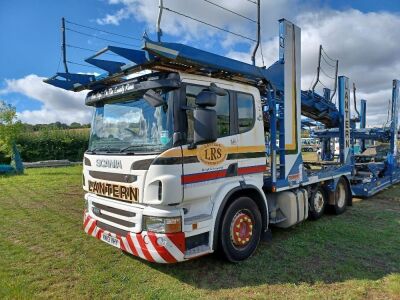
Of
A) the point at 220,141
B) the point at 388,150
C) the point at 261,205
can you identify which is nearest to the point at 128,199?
the point at 220,141

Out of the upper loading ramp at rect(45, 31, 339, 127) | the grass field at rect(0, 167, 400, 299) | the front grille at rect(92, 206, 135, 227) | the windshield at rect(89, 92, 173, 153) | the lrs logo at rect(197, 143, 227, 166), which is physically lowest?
the grass field at rect(0, 167, 400, 299)

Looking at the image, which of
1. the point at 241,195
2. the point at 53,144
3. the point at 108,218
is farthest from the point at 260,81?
the point at 53,144

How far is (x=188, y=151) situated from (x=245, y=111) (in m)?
1.36

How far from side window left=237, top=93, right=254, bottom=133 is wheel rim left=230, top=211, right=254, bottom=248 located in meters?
1.25

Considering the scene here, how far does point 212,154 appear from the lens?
4.29 m

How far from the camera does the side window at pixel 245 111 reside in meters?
4.77

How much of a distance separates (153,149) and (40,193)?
834cm

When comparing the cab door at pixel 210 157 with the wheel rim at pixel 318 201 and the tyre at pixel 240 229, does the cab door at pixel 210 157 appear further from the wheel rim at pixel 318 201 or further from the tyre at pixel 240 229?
the wheel rim at pixel 318 201

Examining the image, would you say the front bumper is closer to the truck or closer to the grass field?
the truck

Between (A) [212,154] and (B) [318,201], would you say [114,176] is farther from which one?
(B) [318,201]

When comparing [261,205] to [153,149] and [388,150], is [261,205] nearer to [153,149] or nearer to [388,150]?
[153,149]

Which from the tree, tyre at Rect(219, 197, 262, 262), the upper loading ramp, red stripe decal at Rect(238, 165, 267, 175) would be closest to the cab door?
red stripe decal at Rect(238, 165, 267, 175)

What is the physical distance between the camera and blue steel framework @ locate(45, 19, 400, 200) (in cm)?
393

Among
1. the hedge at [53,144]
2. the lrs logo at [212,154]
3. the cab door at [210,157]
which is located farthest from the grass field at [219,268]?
the hedge at [53,144]
